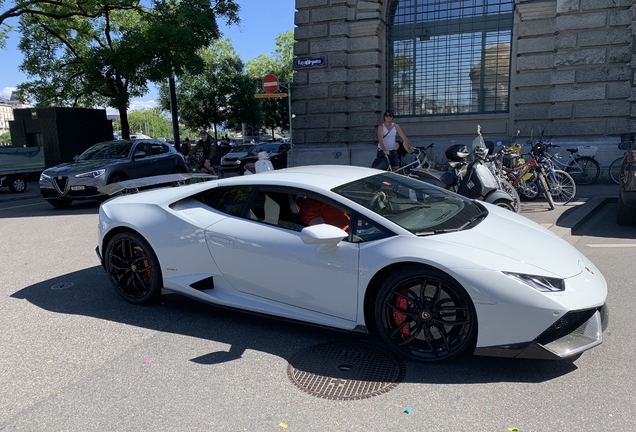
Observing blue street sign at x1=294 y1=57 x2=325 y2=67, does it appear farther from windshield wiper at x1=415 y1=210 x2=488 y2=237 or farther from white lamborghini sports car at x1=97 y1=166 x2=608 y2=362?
windshield wiper at x1=415 y1=210 x2=488 y2=237

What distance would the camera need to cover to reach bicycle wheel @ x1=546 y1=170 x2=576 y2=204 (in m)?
9.81

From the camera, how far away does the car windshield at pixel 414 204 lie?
142 inches

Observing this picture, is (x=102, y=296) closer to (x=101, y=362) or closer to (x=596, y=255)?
(x=101, y=362)

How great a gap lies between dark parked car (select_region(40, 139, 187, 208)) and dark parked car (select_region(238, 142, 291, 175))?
26.7 feet

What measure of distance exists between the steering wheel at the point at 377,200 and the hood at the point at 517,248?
54 cm

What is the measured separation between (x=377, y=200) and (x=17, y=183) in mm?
15825

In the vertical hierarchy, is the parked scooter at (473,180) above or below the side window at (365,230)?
below

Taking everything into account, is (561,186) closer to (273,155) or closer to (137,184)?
(137,184)

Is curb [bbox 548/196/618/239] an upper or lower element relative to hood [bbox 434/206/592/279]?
lower

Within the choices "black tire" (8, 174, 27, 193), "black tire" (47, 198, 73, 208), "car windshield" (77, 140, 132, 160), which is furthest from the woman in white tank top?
"black tire" (8, 174, 27, 193)

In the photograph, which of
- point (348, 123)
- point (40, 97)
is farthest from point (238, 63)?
point (348, 123)

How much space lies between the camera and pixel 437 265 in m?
3.17

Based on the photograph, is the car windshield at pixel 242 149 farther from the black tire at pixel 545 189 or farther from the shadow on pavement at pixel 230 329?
the shadow on pavement at pixel 230 329

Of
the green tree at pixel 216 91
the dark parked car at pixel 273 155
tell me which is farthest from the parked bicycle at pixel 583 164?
the green tree at pixel 216 91
